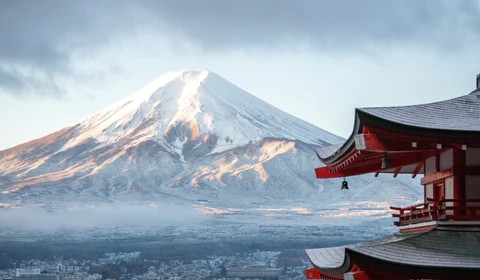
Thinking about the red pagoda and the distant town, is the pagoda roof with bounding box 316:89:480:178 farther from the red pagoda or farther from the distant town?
the distant town

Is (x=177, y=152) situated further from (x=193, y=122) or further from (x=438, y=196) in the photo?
(x=438, y=196)

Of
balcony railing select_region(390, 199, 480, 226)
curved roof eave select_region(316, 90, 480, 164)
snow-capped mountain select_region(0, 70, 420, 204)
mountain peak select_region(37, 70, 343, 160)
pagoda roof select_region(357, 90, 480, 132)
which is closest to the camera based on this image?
curved roof eave select_region(316, 90, 480, 164)

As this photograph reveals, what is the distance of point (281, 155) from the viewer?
365ft

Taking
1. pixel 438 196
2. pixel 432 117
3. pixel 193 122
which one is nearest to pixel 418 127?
pixel 432 117

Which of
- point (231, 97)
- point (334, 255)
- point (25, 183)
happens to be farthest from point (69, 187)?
point (334, 255)

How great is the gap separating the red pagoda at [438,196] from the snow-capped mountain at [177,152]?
3536 inches

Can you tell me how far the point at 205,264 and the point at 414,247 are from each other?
7610 cm

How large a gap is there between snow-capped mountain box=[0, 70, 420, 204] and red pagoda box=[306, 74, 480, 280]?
89819mm

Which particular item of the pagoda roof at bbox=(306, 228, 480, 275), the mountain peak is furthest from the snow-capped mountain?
the pagoda roof at bbox=(306, 228, 480, 275)

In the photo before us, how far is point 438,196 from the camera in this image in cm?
1028

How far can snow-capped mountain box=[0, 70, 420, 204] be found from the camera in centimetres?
10769

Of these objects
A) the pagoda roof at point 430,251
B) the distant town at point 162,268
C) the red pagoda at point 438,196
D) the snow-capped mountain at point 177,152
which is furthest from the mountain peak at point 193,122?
the pagoda roof at point 430,251

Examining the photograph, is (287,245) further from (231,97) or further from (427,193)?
(427,193)

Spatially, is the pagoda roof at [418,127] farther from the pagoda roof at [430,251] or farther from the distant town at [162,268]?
the distant town at [162,268]
